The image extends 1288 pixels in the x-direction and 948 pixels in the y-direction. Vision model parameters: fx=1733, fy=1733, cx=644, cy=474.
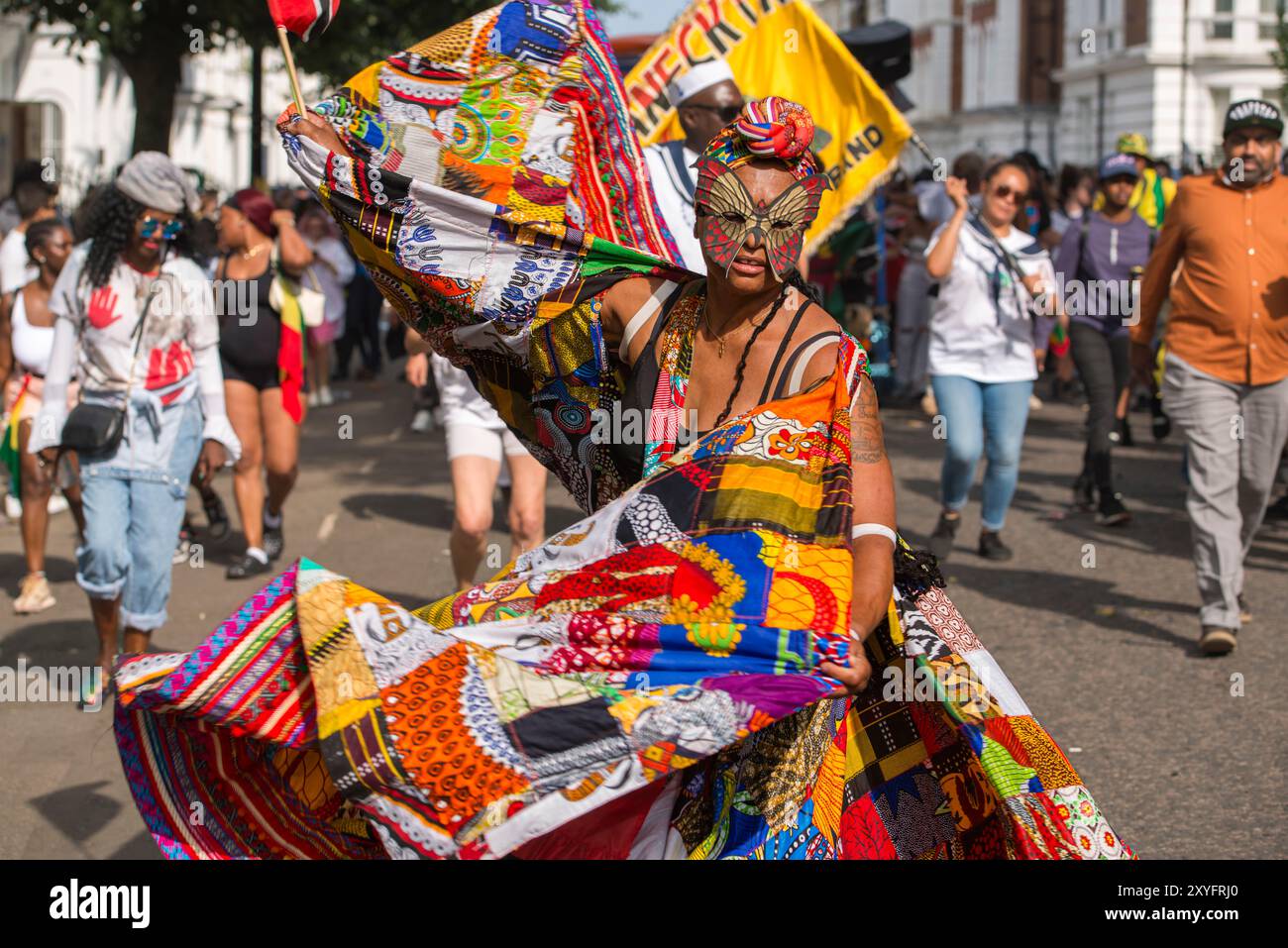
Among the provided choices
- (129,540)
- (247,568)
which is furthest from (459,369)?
(247,568)

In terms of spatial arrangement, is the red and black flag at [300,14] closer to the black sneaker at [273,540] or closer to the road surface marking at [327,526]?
the black sneaker at [273,540]

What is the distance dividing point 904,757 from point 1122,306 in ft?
26.0

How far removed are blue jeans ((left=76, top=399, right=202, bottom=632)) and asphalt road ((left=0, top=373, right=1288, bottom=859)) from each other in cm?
48

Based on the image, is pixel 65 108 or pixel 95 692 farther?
pixel 65 108

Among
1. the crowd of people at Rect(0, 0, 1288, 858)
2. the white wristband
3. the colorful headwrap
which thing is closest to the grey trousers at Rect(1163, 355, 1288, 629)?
the crowd of people at Rect(0, 0, 1288, 858)

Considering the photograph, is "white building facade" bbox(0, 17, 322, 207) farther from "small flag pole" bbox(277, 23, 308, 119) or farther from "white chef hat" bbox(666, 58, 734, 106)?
"small flag pole" bbox(277, 23, 308, 119)

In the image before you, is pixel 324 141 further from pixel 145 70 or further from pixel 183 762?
pixel 145 70

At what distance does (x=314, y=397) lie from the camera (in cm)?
1697

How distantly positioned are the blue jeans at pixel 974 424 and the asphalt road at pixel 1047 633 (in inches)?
20.0

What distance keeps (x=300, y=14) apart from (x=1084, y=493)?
8.14m

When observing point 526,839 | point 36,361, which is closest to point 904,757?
point 526,839

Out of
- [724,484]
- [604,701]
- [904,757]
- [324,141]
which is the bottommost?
[904,757]

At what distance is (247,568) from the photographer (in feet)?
30.0

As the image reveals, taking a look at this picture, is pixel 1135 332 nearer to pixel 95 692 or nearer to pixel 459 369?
pixel 459 369
